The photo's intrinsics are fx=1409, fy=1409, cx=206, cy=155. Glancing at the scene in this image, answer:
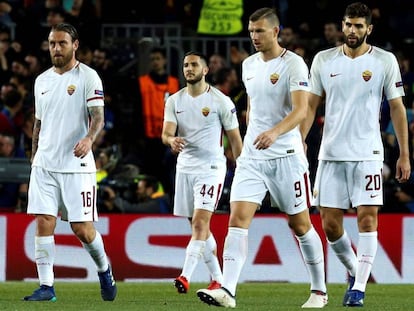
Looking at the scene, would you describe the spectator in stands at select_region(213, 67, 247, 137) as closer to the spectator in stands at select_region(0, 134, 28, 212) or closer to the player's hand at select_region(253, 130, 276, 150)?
the spectator in stands at select_region(0, 134, 28, 212)

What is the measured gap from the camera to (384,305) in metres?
12.1

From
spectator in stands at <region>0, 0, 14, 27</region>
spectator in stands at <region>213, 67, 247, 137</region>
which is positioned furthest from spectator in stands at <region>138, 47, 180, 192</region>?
spectator in stands at <region>0, 0, 14, 27</region>

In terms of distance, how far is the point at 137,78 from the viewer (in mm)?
19531

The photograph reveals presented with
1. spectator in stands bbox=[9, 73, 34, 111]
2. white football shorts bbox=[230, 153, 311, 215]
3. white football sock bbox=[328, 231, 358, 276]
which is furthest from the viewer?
spectator in stands bbox=[9, 73, 34, 111]

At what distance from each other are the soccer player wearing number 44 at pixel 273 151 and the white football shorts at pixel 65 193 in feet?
5.12

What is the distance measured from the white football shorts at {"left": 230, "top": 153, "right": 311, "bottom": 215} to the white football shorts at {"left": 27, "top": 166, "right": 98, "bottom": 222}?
60.4 inches

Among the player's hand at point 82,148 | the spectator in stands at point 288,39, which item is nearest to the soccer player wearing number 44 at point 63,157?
the player's hand at point 82,148

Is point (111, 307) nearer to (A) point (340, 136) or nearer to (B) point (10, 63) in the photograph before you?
(A) point (340, 136)

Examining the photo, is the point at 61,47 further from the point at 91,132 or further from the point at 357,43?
the point at 357,43

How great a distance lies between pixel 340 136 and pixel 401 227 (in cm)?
490

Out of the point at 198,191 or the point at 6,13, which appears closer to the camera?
the point at 198,191

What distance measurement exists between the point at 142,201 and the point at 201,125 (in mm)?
3172

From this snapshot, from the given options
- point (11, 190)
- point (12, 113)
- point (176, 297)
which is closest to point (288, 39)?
point (12, 113)

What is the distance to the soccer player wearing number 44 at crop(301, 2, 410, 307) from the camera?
453 inches
